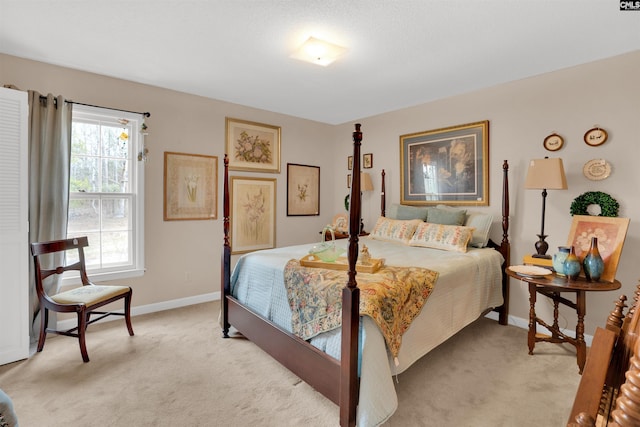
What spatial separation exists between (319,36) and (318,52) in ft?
0.45

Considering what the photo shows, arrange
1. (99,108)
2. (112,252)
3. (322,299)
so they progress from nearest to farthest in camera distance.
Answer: (322,299), (99,108), (112,252)

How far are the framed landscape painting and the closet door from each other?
3.83 meters

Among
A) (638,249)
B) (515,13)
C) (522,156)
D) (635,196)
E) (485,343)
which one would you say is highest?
(515,13)

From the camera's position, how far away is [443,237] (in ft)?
10.0

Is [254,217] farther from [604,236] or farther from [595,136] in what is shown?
[595,136]

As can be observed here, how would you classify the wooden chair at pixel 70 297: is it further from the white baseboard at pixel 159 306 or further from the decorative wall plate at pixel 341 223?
the decorative wall plate at pixel 341 223

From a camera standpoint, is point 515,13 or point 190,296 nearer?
point 515,13

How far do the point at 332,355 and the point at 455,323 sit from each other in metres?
1.16

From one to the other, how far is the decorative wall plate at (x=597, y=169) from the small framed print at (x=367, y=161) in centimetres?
243

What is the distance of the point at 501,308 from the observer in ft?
10.4

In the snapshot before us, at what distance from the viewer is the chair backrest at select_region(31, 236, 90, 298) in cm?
244

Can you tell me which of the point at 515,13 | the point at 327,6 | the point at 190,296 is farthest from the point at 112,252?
the point at 515,13

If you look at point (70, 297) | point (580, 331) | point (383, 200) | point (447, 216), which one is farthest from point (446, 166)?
point (70, 297)

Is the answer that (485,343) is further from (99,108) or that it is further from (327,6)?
(99,108)
